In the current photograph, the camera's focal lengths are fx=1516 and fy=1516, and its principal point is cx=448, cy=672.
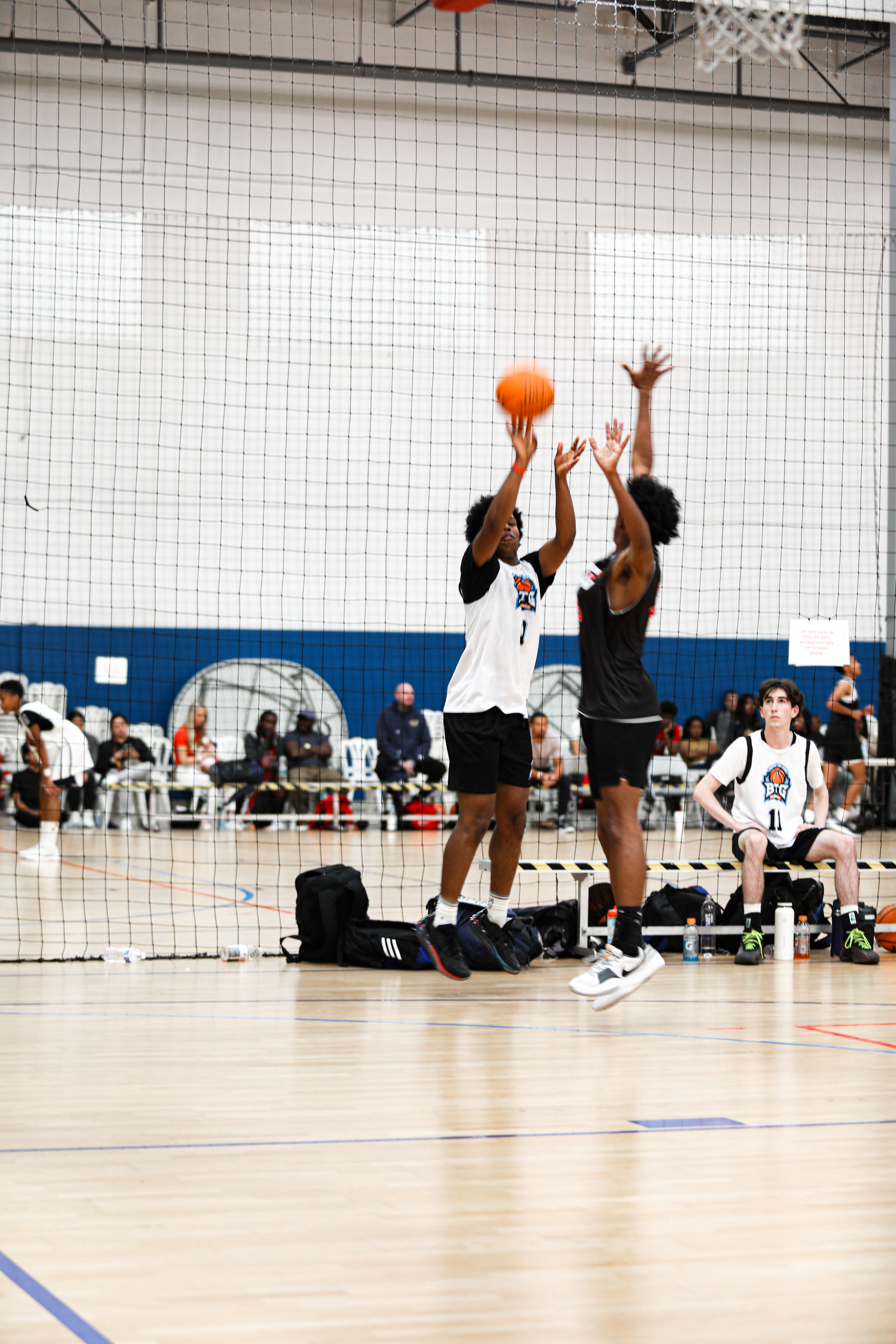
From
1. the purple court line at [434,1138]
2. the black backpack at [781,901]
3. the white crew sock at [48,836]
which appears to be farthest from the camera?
the white crew sock at [48,836]

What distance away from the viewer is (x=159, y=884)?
1085 centimetres

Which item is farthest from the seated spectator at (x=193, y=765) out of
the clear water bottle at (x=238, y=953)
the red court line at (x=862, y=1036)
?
the red court line at (x=862, y=1036)

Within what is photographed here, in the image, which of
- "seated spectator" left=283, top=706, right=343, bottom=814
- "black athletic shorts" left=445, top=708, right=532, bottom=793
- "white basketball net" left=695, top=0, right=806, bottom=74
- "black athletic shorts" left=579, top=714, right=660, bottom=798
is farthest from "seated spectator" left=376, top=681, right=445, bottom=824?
"white basketball net" left=695, top=0, right=806, bottom=74

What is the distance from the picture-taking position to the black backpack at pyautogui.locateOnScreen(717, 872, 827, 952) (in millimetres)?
7641

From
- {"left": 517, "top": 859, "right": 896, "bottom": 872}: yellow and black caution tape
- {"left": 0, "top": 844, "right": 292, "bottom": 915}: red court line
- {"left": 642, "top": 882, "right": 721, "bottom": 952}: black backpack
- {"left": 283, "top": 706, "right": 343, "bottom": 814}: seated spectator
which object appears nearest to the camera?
{"left": 517, "top": 859, "right": 896, "bottom": 872}: yellow and black caution tape

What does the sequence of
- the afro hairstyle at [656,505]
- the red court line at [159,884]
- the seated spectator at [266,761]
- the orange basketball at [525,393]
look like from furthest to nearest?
the seated spectator at [266,761]
the red court line at [159,884]
the orange basketball at [525,393]
the afro hairstyle at [656,505]

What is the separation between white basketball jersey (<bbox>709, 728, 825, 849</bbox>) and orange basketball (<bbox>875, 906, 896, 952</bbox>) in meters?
0.79

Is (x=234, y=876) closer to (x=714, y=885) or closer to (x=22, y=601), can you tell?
(x=714, y=885)

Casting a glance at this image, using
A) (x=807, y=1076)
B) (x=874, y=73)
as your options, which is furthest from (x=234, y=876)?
(x=874, y=73)

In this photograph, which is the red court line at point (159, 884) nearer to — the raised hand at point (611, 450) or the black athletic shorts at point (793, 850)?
the black athletic shorts at point (793, 850)

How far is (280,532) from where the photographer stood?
18.3 metres

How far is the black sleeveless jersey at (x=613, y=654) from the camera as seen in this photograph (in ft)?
18.2

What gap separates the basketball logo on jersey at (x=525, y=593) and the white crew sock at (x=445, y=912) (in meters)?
1.30

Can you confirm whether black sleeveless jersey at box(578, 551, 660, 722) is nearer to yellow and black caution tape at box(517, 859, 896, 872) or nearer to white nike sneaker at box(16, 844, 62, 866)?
yellow and black caution tape at box(517, 859, 896, 872)
